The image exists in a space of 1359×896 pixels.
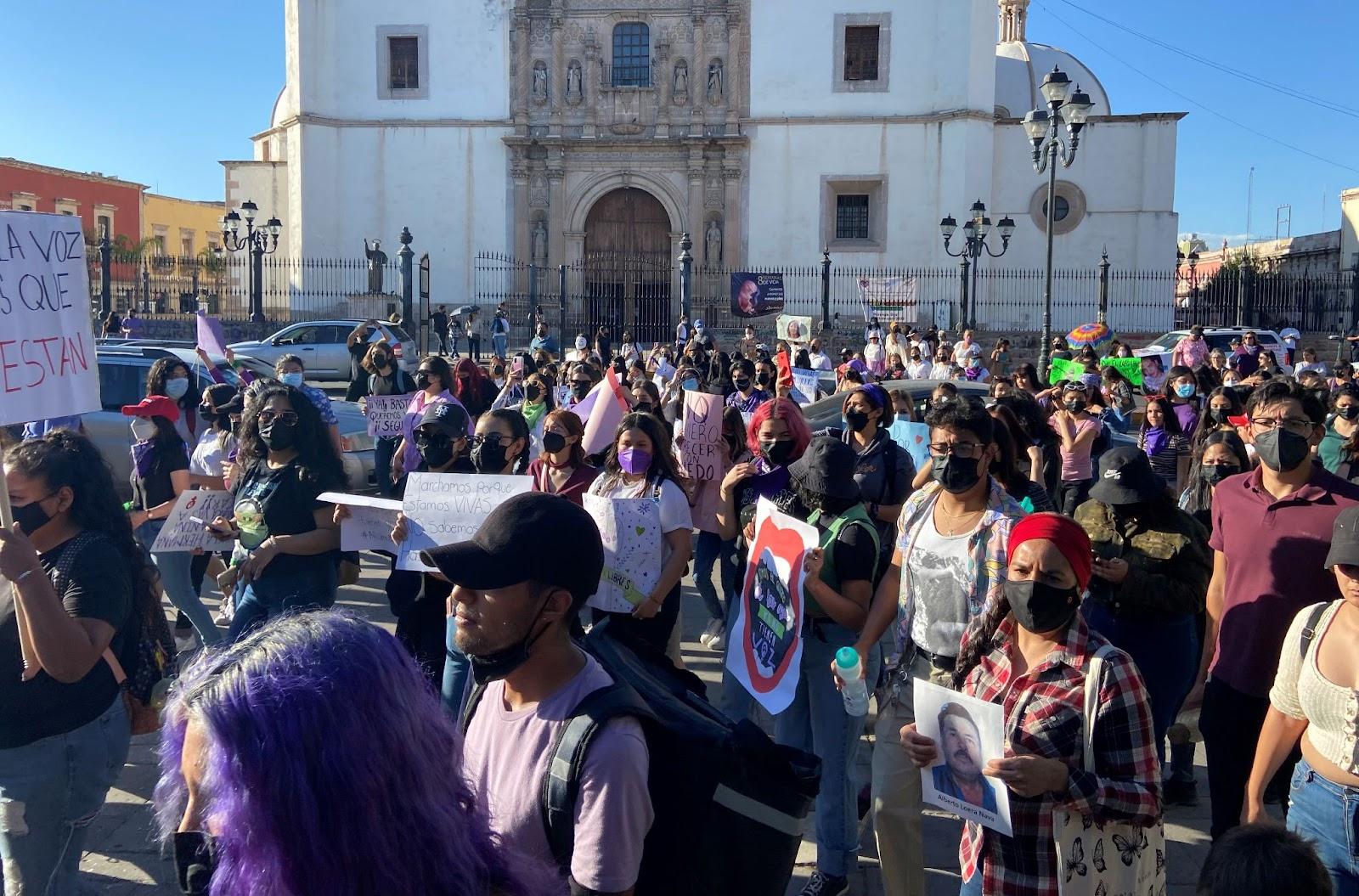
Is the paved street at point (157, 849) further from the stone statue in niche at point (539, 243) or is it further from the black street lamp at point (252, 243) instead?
the stone statue in niche at point (539, 243)

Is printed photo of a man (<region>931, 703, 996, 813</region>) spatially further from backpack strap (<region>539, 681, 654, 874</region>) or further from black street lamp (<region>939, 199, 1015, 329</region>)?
black street lamp (<region>939, 199, 1015, 329</region>)

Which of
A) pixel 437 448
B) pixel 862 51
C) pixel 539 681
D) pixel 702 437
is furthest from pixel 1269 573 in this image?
pixel 862 51

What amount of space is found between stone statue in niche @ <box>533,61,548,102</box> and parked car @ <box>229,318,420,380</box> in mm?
10744

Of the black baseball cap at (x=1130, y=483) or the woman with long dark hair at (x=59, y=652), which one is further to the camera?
the black baseball cap at (x=1130, y=483)

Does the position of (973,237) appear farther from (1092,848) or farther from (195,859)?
(195,859)

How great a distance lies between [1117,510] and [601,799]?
300 cm

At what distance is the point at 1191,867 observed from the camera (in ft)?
15.7

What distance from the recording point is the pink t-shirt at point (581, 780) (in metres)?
2.23

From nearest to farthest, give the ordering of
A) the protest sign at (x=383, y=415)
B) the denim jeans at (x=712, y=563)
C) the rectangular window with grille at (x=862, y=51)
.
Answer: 1. the denim jeans at (x=712, y=563)
2. the protest sign at (x=383, y=415)
3. the rectangular window with grille at (x=862, y=51)

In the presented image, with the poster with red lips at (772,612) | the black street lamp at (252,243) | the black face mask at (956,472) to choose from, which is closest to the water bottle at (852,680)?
the poster with red lips at (772,612)

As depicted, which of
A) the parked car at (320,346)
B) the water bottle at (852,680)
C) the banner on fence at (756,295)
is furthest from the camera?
the banner on fence at (756,295)

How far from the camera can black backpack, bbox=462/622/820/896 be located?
230 centimetres

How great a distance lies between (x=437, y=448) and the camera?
17.8ft

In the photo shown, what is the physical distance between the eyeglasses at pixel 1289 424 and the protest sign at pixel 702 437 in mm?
3364
